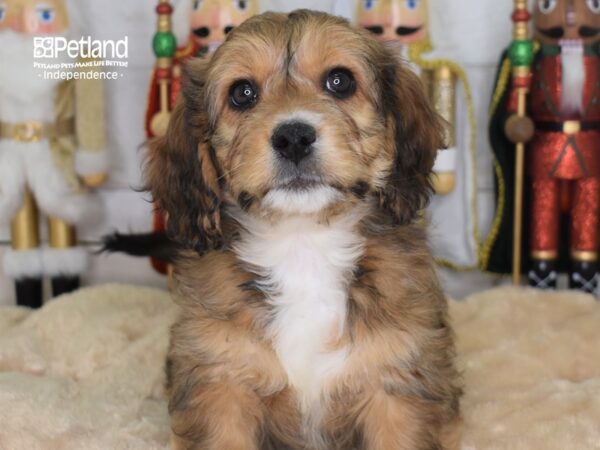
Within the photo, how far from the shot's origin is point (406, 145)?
228 cm

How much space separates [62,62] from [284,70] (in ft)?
5.47

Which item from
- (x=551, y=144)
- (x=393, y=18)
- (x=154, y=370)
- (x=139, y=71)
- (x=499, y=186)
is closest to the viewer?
(x=154, y=370)

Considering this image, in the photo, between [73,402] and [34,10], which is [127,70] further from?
[73,402]

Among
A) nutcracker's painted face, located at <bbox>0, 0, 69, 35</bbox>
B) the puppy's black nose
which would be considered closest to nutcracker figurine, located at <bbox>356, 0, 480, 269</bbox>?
the puppy's black nose

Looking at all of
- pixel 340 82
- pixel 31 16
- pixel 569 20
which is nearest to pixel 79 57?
pixel 31 16

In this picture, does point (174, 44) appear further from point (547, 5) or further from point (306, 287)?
point (306, 287)

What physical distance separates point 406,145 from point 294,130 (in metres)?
0.45

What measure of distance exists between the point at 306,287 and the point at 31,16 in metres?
1.92

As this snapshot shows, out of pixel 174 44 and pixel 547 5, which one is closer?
pixel 547 5

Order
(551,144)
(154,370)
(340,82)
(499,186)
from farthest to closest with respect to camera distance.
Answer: (499,186), (551,144), (154,370), (340,82)

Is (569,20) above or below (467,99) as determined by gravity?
above

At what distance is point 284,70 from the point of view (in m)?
2.15

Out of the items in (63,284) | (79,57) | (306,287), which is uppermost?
(79,57)

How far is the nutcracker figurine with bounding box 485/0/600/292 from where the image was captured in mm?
3365
